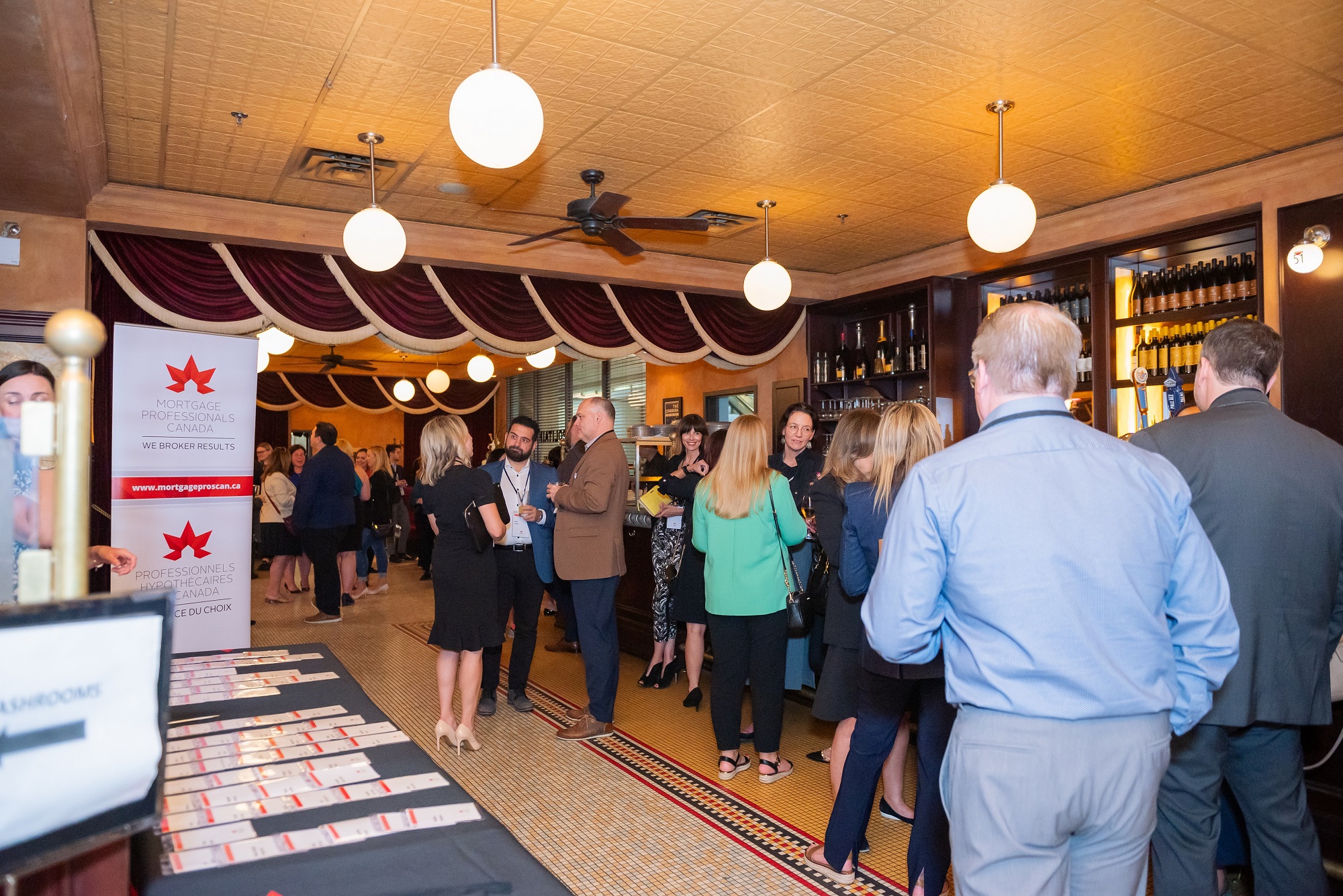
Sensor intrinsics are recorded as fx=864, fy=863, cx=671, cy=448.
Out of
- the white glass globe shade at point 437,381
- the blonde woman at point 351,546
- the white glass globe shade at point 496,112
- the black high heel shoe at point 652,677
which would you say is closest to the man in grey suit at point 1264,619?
the white glass globe shade at point 496,112

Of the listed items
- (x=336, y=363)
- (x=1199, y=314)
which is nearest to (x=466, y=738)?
(x=1199, y=314)

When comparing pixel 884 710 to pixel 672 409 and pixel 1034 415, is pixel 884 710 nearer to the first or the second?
pixel 1034 415

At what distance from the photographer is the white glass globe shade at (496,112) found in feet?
8.95

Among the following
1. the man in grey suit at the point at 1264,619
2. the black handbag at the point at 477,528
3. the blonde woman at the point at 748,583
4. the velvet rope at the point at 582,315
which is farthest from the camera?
the velvet rope at the point at 582,315

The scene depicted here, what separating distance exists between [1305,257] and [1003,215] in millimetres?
1771

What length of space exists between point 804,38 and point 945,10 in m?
0.52

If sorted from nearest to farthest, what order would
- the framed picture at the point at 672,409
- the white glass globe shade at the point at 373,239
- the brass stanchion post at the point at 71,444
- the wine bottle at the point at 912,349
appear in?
the brass stanchion post at the point at 71,444, the white glass globe shade at the point at 373,239, the wine bottle at the point at 912,349, the framed picture at the point at 672,409

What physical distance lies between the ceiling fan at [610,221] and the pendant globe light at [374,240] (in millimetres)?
757

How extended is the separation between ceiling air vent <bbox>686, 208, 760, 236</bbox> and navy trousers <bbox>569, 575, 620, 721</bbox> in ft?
8.48

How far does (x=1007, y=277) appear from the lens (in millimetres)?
6242

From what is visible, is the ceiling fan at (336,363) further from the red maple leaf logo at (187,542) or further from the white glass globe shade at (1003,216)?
the white glass globe shade at (1003,216)

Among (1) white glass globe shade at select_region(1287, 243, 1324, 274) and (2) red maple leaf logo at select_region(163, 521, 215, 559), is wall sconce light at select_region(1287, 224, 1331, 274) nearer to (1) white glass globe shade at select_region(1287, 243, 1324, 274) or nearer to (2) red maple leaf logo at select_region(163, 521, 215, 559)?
(1) white glass globe shade at select_region(1287, 243, 1324, 274)

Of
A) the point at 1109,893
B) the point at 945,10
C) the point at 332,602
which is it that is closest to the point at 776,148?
the point at 945,10

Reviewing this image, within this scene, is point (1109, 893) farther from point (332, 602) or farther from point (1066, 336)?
point (332, 602)
